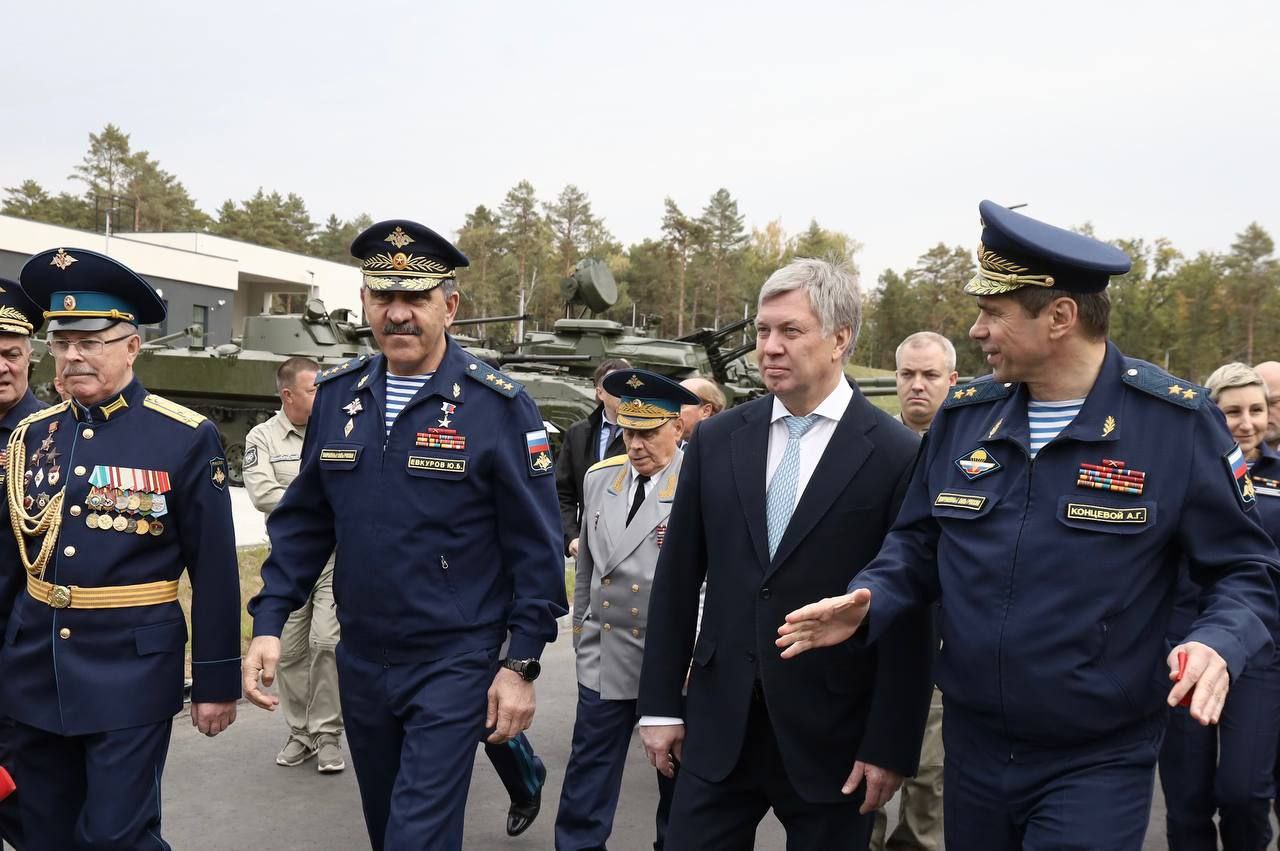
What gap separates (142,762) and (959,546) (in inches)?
103

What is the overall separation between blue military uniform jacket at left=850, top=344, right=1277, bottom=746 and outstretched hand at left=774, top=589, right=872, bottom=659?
0.09 metres

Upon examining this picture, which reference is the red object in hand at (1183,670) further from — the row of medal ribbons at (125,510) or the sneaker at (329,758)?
the sneaker at (329,758)

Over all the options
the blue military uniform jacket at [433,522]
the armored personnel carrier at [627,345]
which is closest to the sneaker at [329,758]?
the blue military uniform jacket at [433,522]

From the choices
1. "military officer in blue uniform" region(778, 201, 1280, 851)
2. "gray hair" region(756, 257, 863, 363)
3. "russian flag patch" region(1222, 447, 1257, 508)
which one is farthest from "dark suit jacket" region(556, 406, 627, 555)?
"russian flag patch" region(1222, 447, 1257, 508)

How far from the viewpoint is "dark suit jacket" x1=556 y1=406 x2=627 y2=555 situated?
745cm

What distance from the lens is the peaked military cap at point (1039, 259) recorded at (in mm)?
2793

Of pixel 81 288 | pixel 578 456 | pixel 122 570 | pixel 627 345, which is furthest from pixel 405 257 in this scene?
pixel 627 345

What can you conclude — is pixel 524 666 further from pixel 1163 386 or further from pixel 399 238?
pixel 1163 386

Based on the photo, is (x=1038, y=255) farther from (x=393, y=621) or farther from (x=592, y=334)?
(x=592, y=334)

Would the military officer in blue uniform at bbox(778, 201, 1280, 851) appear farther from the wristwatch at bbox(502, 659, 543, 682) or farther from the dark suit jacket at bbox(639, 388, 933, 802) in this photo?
the wristwatch at bbox(502, 659, 543, 682)

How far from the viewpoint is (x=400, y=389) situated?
3.85 m

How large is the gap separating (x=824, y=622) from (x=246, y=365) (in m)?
17.6

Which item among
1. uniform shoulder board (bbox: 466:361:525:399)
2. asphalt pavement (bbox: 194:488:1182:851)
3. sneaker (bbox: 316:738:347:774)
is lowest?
asphalt pavement (bbox: 194:488:1182:851)

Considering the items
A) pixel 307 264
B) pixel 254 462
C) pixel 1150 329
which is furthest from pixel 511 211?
pixel 254 462
